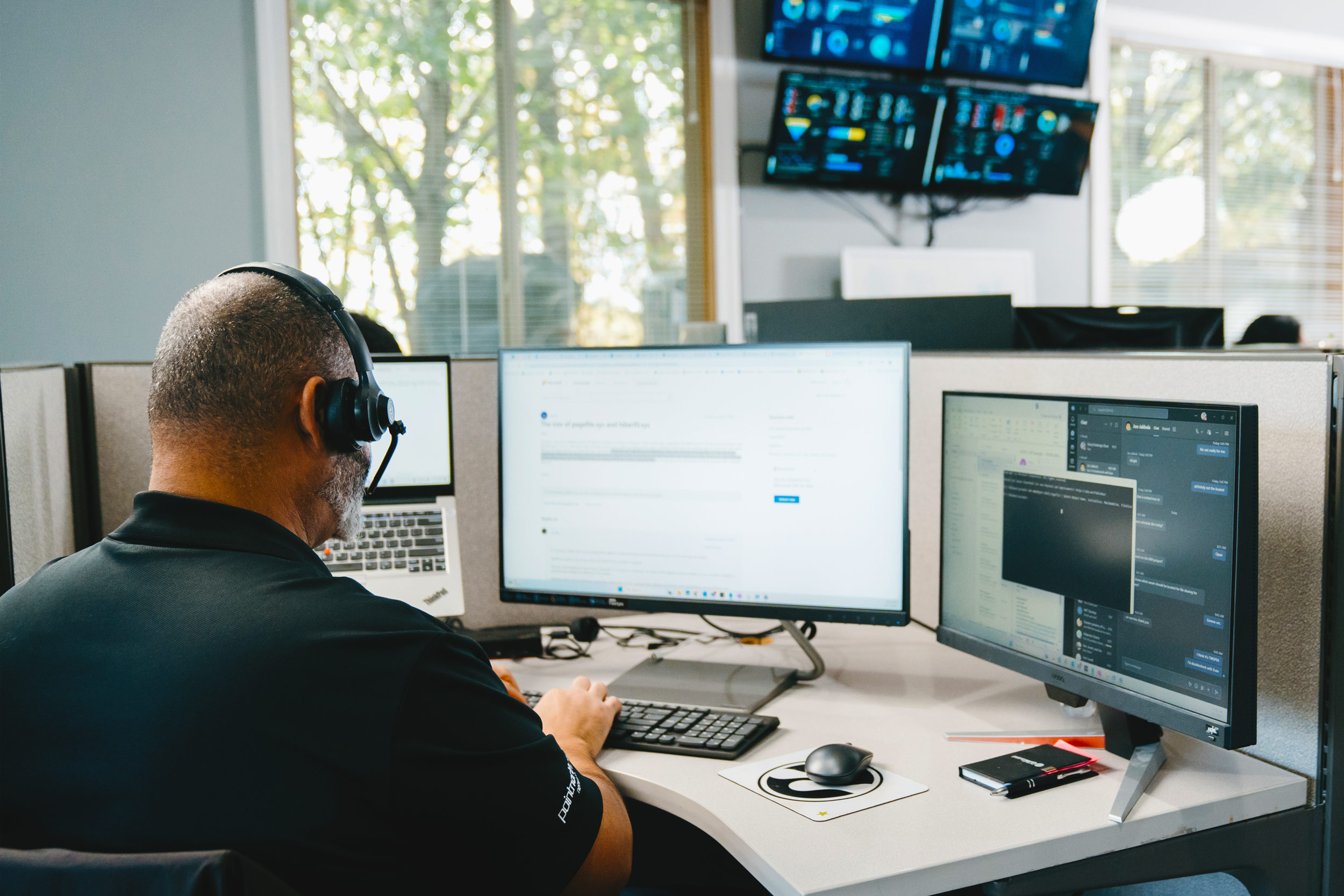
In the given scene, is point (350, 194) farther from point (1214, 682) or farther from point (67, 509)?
point (1214, 682)

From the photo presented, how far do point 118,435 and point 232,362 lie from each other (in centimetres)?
76

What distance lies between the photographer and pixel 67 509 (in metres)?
1.32

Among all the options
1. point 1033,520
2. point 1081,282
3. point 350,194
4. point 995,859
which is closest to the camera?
point 995,859

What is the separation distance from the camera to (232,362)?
0.77 meters

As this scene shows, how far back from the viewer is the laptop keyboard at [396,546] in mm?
1322

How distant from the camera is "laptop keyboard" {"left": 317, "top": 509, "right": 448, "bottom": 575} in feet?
4.34

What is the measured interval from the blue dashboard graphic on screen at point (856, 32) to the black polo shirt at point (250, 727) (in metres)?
3.08

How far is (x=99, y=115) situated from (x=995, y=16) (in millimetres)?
3003

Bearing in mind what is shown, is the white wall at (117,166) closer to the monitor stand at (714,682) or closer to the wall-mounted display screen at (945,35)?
the wall-mounted display screen at (945,35)

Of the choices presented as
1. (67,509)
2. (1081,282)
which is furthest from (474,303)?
(1081,282)

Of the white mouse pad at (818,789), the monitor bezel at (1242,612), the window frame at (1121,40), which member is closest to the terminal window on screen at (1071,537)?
the monitor bezel at (1242,612)

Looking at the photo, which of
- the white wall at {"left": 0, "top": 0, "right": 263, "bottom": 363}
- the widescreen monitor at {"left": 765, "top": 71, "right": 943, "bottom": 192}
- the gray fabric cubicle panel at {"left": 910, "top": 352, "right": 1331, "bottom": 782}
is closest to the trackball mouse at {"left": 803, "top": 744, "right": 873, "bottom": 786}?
the gray fabric cubicle panel at {"left": 910, "top": 352, "right": 1331, "bottom": 782}

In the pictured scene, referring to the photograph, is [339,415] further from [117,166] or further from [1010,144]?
[1010,144]

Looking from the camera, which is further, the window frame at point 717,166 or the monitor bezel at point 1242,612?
the window frame at point 717,166
